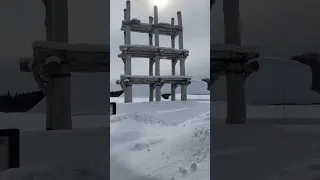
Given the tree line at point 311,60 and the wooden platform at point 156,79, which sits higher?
the wooden platform at point 156,79

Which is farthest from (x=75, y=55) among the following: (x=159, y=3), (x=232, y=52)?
(x=159, y=3)

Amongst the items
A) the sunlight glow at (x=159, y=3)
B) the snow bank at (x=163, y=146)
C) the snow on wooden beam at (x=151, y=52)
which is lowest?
the snow bank at (x=163, y=146)

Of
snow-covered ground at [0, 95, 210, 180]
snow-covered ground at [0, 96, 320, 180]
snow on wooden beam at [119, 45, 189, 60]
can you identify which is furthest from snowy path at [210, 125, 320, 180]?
snow on wooden beam at [119, 45, 189, 60]

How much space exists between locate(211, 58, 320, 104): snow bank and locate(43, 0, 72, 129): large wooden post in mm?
570

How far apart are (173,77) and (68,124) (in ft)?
9.33

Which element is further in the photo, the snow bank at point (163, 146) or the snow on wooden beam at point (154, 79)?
the snow on wooden beam at point (154, 79)

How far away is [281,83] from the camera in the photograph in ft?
3.02

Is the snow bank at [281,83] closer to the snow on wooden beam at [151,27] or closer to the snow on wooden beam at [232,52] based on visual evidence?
the snow on wooden beam at [232,52]

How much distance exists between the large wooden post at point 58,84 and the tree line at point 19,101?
0.03m

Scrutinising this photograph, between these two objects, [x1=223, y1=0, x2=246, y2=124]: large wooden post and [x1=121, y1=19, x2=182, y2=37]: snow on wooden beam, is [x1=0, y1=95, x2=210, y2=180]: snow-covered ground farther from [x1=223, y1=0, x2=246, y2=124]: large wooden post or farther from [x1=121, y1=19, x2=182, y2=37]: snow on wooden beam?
[x1=121, y1=19, x2=182, y2=37]: snow on wooden beam

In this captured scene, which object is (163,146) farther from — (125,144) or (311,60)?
(311,60)

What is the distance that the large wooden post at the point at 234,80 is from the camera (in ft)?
3.12

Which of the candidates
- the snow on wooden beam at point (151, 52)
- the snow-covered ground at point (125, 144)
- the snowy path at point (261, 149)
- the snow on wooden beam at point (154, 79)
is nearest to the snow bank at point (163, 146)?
the snow-covered ground at point (125, 144)

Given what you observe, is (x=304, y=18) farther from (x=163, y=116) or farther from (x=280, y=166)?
(x=163, y=116)
